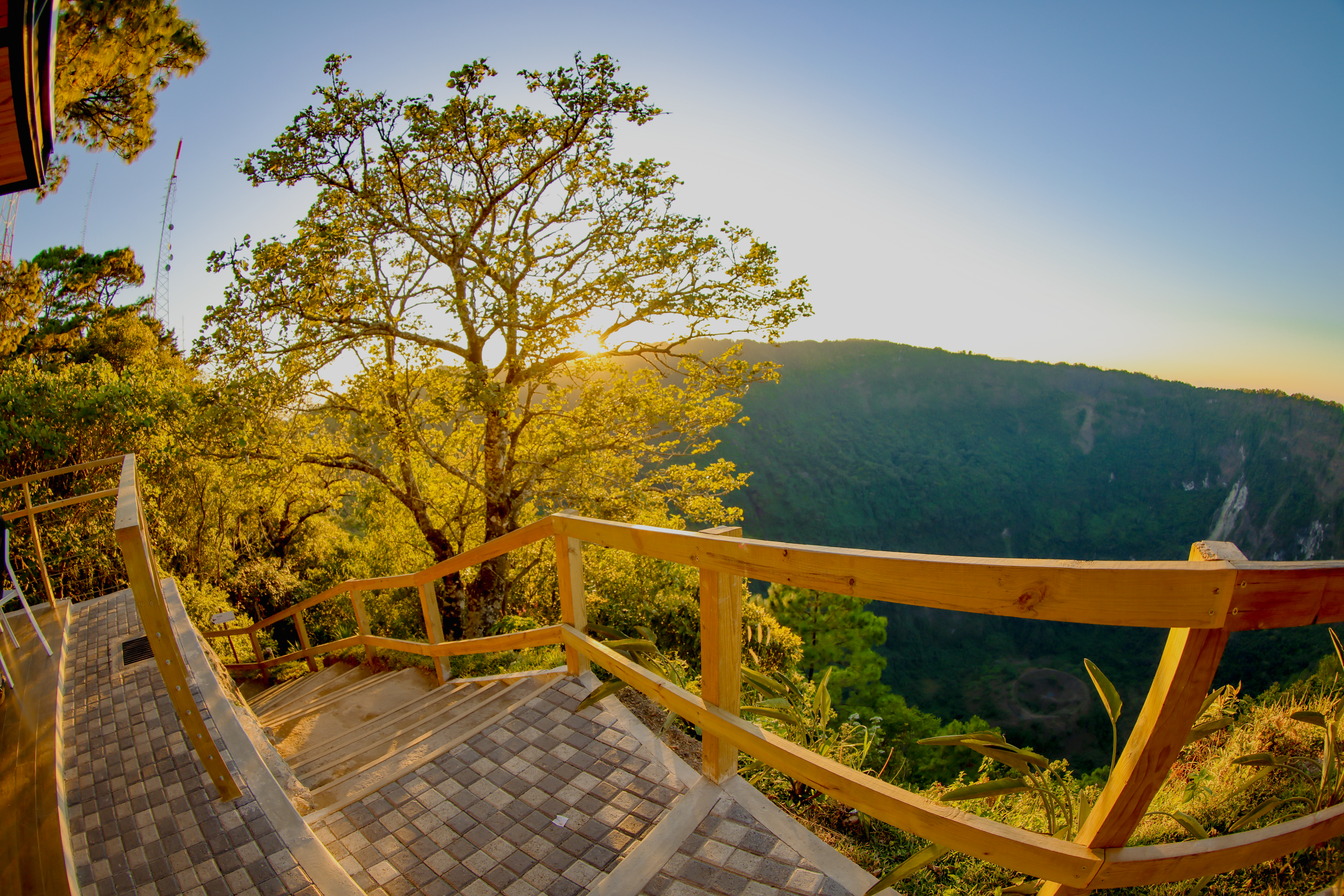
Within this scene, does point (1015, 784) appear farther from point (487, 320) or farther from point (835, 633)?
point (835, 633)

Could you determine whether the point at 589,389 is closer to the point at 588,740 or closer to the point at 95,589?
the point at 588,740

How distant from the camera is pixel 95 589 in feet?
36.8

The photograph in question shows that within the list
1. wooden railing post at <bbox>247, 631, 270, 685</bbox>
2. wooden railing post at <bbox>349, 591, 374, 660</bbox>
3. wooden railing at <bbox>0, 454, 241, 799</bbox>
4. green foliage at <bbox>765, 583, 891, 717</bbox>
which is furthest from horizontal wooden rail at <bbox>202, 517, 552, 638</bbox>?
green foliage at <bbox>765, 583, 891, 717</bbox>

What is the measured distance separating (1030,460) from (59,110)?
103 metres

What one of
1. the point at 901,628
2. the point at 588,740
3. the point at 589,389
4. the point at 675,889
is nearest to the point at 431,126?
the point at 589,389

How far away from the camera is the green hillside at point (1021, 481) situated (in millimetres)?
54062

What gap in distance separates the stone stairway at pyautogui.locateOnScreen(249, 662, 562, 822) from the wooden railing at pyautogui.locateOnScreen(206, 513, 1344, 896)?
1599mm

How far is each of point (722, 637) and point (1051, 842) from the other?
106 centimetres

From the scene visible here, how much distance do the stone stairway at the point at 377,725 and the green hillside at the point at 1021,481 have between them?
173ft

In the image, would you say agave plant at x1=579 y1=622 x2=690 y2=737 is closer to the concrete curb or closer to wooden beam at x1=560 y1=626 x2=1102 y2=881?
wooden beam at x1=560 y1=626 x2=1102 y2=881

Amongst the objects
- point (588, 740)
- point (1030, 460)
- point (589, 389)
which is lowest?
point (1030, 460)

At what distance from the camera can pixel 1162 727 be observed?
1.21 m

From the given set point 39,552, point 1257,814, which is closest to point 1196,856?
point 1257,814

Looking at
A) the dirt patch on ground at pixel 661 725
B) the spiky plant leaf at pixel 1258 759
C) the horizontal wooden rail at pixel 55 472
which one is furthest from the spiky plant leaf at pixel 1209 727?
the horizontal wooden rail at pixel 55 472
